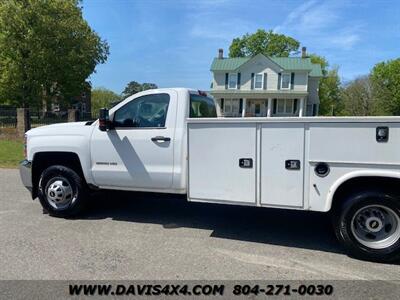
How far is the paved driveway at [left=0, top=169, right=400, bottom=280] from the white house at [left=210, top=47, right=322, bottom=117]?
4050 cm

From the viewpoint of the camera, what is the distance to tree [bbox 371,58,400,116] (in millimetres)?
57312

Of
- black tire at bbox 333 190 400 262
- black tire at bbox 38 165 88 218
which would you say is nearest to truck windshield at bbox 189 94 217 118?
black tire at bbox 38 165 88 218

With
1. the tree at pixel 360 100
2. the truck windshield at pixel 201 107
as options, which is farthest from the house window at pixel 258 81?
the truck windshield at pixel 201 107

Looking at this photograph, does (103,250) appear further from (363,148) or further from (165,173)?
(363,148)

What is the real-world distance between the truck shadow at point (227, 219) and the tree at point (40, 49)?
95.3 feet

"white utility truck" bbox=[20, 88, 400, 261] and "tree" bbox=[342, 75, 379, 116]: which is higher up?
"tree" bbox=[342, 75, 379, 116]

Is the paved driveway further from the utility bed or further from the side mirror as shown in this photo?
the side mirror

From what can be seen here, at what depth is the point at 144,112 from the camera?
5.68 metres

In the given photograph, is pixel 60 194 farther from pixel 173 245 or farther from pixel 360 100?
pixel 360 100

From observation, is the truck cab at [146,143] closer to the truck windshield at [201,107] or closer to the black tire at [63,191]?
the truck windshield at [201,107]

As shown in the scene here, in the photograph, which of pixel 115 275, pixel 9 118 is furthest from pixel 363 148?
pixel 9 118

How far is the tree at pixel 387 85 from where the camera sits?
5731 centimetres

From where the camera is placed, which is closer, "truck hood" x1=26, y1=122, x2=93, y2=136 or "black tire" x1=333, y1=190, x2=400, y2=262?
"black tire" x1=333, y1=190, x2=400, y2=262

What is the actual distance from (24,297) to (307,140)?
343 cm
